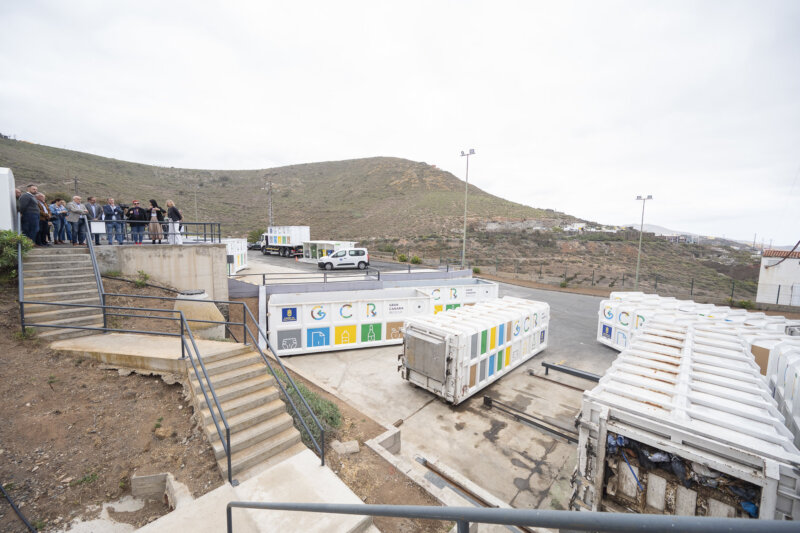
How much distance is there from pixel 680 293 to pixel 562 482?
29.0 metres

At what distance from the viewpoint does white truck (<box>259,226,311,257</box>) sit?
→ 34.1 m

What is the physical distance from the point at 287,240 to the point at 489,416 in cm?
2967

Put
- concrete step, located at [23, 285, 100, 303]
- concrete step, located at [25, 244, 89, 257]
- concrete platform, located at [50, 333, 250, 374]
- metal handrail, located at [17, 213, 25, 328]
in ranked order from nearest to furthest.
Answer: concrete platform, located at [50, 333, 250, 374] < metal handrail, located at [17, 213, 25, 328] < concrete step, located at [23, 285, 100, 303] < concrete step, located at [25, 244, 89, 257]

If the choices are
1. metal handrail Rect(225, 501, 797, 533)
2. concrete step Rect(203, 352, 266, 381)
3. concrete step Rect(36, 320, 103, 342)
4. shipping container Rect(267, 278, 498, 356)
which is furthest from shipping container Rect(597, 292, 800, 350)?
concrete step Rect(36, 320, 103, 342)

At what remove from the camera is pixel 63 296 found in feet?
28.5

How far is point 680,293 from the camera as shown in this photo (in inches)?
1104

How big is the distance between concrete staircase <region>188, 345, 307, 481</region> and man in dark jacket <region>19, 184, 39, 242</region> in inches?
321

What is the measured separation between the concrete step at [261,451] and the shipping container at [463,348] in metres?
4.05

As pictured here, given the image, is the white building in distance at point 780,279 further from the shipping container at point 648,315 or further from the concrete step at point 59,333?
the concrete step at point 59,333

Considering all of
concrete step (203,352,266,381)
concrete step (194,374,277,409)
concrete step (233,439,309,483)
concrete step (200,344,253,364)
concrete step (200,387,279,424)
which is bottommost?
concrete step (233,439,309,483)

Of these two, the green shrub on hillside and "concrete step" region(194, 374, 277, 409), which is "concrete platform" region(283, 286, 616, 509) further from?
the green shrub on hillside

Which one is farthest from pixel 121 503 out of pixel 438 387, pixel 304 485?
pixel 438 387

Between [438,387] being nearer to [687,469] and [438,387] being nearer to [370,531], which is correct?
[370,531]

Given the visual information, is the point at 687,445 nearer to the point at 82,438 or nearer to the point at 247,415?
the point at 247,415
